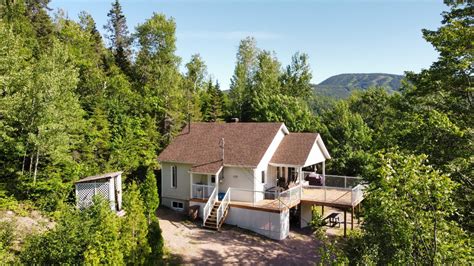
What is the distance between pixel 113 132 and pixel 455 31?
2415 centimetres

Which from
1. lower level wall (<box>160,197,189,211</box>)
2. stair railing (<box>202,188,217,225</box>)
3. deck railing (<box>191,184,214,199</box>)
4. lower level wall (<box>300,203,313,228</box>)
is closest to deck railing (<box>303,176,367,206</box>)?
lower level wall (<box>300,203,313,228</box>)

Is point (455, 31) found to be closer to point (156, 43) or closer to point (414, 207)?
point (414, 207)

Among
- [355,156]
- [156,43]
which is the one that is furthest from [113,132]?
[355,156]

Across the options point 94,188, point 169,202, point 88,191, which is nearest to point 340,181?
point 169,202

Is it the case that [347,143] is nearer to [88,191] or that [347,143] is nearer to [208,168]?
[208,168]

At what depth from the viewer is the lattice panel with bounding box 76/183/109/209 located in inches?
682

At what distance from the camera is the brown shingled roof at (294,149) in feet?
76.4

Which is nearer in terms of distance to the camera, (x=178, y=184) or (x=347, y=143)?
(x=178, y=184)

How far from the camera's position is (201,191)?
23094 millimetres

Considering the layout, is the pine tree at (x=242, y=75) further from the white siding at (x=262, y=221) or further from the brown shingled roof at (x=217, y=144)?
the white siding at (x=262, y=221)

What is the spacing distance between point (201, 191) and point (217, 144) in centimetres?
391

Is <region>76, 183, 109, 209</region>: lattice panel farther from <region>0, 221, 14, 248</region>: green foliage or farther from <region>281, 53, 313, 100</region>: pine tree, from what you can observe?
<region>281, 53, 313, 100</region>: pine tree

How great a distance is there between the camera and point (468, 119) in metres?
13.2

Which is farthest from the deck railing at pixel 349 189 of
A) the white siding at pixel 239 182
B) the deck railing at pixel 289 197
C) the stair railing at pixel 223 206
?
the stair railing at pixel 223 206
